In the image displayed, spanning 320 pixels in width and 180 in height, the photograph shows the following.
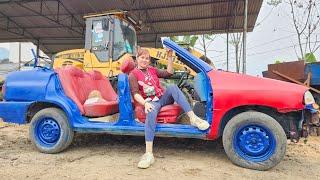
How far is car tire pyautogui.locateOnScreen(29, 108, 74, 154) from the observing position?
17.4ft

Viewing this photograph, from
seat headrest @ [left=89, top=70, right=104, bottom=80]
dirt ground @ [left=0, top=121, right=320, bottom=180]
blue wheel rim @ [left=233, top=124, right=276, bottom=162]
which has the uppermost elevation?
seat headrest @ [left=89, top=70, right=104, bottom=80]

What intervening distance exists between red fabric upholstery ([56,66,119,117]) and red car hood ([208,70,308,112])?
1730 millimetres

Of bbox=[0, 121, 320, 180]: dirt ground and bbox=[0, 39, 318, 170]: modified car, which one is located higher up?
bbox=[0, 39, 318, 170]: modified car

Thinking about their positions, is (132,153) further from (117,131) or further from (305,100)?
(305,100)

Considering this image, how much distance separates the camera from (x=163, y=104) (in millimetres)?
4969

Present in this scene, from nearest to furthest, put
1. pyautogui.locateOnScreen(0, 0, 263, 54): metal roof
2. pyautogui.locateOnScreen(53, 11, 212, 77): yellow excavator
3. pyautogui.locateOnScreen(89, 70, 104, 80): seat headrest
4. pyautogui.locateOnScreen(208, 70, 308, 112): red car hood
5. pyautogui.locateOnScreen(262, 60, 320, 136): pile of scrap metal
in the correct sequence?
pyautogui.locateOnScreen(208, 70, 308, 112): red car hood → pyautogui.locateOnScreen(89, 70, 104, 80): seat headrest → pyautogui.locateOnScreen(53, 11, 212, 77): yellow excavator → pyautogui.locateOnScreen(262, 60, 320, 136): pile of scrap metal → pyautogui.locateOnScreen(0, 0, 263, 54): metal roof

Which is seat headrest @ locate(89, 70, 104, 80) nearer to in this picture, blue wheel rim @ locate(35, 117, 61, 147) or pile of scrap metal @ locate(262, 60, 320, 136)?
blue wheel rim @ locate(35, 117, 61, 147)

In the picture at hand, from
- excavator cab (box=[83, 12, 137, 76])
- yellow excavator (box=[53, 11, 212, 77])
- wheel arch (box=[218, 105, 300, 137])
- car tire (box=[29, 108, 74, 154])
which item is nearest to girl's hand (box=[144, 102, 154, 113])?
wheel arch (box=[218, 105, 300, 137])

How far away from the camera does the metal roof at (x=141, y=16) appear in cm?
1479

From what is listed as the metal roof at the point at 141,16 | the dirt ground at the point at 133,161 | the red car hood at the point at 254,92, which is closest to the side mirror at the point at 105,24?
the metal roof at the point at 141,16

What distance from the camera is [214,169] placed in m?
4.49

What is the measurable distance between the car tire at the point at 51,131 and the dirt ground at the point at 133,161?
132 millimetres

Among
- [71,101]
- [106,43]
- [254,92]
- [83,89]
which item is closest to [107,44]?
[106,43]

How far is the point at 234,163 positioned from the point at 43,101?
2857 millimetres
